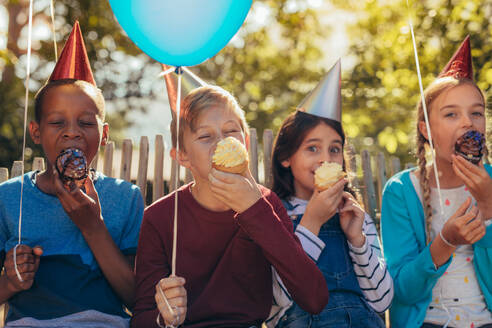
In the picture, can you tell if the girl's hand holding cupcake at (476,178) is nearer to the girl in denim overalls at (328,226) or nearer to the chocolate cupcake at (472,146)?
the chocolate cupcake at (472,146)

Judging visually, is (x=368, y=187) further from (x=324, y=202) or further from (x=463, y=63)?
(x=324, y=202)

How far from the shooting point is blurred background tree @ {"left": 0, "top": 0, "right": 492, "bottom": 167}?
5220 mm

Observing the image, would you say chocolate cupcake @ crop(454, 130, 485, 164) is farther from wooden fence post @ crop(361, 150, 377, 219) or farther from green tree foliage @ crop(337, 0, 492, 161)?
green tree foliage @ crop(337, 0, 492, 161)

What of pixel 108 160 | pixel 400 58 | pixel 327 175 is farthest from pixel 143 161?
pixel 400 58

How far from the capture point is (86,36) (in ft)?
25.4

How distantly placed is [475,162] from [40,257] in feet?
7.04

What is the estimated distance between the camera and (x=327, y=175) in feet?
7.76

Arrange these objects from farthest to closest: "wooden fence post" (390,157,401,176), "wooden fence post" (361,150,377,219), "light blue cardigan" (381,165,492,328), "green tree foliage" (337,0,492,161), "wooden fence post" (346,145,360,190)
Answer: "green tree foliage" (337,0,492,161) → "wooden fence post" (390,157,401,176) → "wooden fence post" (361,150,377,219) → "wooden fence post" (346,145,360,190) → "light blue cardigan" (381,165,492,328)

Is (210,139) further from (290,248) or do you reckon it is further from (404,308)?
(404,308)

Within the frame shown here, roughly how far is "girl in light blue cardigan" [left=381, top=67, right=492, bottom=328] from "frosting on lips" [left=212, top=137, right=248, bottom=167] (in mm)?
1087

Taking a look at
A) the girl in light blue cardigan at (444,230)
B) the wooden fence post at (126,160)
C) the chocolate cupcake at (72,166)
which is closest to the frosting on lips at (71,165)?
the chocolate cupcake at (72,166)

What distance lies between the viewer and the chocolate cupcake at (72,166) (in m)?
2.01

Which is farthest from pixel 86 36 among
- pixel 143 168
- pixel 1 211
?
pixel 1 211

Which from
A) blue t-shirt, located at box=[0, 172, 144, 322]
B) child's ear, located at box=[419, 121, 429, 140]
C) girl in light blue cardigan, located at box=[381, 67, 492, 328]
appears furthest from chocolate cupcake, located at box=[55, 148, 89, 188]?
child's ear, located at box=[419, 121, 429, 140]
